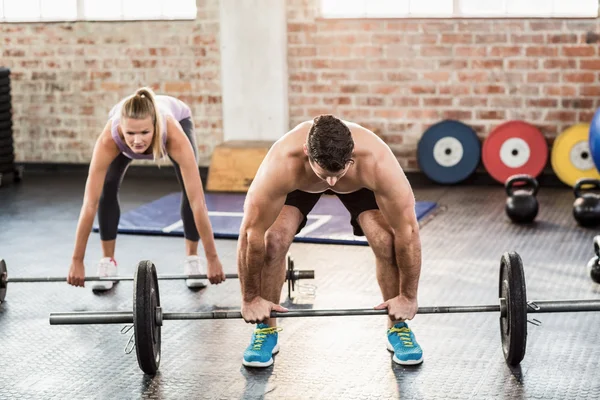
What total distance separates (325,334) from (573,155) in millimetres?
3240

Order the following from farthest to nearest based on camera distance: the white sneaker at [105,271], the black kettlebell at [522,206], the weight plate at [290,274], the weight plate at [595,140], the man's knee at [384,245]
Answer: the weight plate at [595,140] < the black kettlebell at [522,206] < the white sneaker at [105,271] < the weight plate at [290,274] < the man's knee at [384,245]

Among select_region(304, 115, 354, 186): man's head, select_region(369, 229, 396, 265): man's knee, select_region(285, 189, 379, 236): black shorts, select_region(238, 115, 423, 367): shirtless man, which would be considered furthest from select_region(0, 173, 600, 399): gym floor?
select_region(304, 115, 354, 186): man's head

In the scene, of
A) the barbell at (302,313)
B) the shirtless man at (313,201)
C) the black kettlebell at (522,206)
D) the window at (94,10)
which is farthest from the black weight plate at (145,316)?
the window at (94,10)

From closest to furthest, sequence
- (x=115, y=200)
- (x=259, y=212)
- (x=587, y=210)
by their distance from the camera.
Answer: (x=259, y=212) < (x=115, y=200) < (x=587, y=210)

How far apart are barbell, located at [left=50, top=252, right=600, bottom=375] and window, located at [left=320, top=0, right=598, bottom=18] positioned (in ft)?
12.0

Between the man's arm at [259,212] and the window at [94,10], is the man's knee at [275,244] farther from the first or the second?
the window at [94,10]

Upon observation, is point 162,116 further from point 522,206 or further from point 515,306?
point 522,206

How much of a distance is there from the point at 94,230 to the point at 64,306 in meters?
1.43

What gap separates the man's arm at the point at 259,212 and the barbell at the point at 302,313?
0.12 m

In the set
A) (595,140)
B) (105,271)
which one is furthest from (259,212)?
(595,140)

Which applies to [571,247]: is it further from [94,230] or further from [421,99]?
[94,230]

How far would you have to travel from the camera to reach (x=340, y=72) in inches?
256

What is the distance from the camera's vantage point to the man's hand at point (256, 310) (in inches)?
112

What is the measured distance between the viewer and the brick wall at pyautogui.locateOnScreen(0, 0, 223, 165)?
6723 mm
